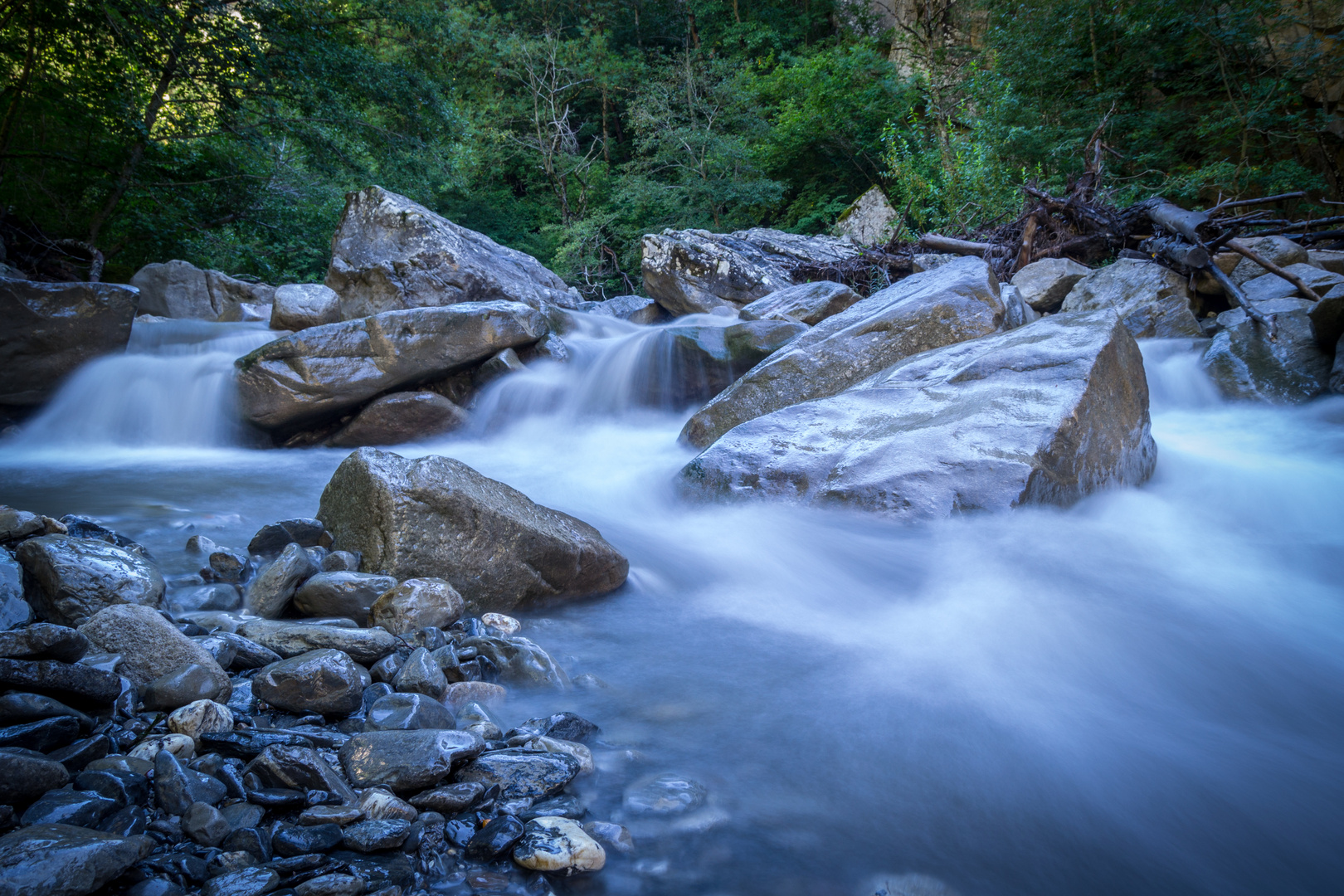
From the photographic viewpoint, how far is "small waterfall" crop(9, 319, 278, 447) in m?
6.31

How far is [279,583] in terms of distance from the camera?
2.59 m

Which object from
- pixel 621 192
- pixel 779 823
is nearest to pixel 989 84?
pixel 621 192

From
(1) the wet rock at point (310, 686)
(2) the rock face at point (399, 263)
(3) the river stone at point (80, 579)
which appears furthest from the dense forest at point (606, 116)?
(1) the wet rock at point (310, 686)

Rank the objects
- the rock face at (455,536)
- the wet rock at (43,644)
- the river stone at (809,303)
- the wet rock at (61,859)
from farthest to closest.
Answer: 1. the river stone at (809,303)
2. the rock face at (455,536)
3. the wet rock at (43,644)
4. the wet rock at (61,859)

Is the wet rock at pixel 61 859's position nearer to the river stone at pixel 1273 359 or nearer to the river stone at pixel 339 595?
the river stone at pixel 339 595

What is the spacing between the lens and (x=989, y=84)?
12539 mm

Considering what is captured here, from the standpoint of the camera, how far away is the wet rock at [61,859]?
1087mm

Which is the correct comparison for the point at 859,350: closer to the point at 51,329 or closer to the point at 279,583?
the point at 279,583

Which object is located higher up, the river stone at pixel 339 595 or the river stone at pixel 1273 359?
the river stone at pixel 1273 359

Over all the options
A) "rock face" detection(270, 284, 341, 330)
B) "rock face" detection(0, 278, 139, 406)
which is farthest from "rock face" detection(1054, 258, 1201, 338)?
"rock face" detection(0, 278, 139, 406)

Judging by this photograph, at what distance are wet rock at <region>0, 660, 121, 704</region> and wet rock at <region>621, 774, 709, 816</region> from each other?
132 centimetres

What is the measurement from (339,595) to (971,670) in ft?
7.20

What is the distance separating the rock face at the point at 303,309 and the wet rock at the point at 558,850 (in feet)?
27.7

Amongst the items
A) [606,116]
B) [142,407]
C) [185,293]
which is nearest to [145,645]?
[142,407]
